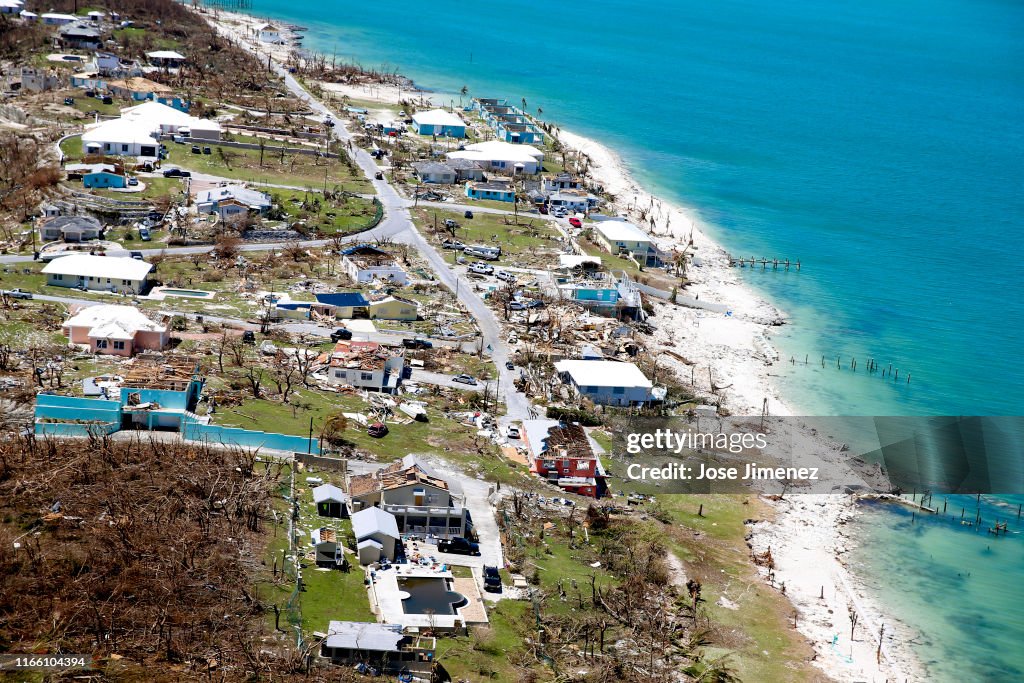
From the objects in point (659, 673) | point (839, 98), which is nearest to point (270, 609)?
point (659, 673)

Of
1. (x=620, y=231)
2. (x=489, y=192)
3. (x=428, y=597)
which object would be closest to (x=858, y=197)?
A: (x=620, y=231)

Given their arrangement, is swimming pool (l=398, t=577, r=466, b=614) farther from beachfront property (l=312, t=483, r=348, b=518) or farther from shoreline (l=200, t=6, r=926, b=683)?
shoreline (l=200, t=6, r=926, b=683)

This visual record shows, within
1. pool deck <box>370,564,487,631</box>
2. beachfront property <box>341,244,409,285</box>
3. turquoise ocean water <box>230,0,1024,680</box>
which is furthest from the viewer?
beachfront property <box>341,244,409,285</box>

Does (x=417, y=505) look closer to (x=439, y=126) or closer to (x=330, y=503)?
(x=330, y=503)

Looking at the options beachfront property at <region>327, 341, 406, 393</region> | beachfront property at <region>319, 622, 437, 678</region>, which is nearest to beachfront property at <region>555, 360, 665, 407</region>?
beachfront property at <region>327, 341, 406, 393</region>

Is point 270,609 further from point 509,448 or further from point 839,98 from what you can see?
point 839,98

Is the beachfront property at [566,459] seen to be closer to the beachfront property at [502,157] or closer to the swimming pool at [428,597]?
the swimming pool at [428,597]
